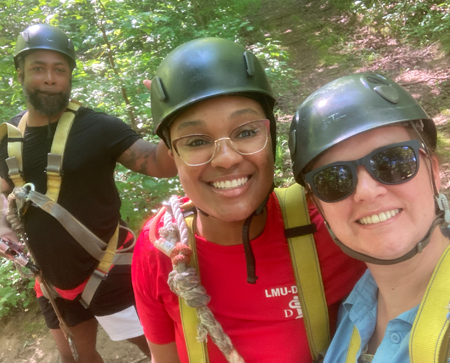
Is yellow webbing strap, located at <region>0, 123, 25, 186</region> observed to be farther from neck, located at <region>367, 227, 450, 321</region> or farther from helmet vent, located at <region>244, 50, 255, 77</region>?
neck, located at <region>367, 227, 450, 321</region>

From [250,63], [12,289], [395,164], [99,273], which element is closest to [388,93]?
[395,164]

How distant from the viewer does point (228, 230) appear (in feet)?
5.08

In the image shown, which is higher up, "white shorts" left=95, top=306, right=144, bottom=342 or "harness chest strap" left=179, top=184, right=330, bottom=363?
"harness chest strap" left=179, top=184, right=330, bottom=363

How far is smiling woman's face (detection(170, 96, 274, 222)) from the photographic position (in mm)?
1354

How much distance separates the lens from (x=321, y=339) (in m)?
1.41

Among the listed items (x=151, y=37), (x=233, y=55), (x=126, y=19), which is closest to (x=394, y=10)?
(x=151, y=37)

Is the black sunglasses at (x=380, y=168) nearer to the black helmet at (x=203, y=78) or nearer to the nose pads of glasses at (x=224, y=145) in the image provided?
the nose pads of glasses at (x=224, y=145)

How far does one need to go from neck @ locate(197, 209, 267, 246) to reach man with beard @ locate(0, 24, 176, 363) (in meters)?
1.01

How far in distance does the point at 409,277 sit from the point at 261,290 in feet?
1.95

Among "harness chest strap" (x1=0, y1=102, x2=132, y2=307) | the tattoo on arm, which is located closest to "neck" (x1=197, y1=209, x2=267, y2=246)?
the tattoo on arm

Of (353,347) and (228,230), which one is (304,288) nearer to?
(353,347)

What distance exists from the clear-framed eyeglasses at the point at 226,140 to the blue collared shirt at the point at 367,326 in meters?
0.74

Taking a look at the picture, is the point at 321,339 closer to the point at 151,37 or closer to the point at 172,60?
the point at 172,60

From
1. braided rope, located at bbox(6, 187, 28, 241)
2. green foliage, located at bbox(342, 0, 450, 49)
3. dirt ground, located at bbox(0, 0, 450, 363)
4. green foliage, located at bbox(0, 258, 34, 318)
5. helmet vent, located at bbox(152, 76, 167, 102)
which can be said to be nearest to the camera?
helmet vent, located at bbox(152, 76, 167, 102)
